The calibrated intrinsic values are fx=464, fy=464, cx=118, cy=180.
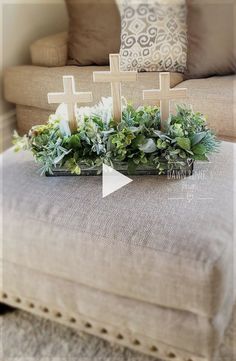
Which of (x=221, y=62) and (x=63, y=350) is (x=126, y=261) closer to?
(x=63, y=350)

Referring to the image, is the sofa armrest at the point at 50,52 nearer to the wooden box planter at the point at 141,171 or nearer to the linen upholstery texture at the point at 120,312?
the wooden box planter at the point at 141,171

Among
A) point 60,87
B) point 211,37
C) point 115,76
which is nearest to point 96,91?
point 60,87

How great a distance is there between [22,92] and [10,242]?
111 cm

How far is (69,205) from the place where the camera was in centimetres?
99

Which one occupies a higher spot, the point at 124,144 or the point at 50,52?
the point at 50,52

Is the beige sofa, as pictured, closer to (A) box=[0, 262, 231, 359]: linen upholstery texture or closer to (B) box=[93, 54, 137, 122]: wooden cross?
(B) box=[93, 54, 137, 122]: wooden cross

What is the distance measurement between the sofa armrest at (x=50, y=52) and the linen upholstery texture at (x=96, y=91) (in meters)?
0.06

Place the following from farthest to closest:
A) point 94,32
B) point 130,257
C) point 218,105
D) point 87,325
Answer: point 94,32
point 218,105
point 87,325
point 130,257

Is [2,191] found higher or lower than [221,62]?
lower

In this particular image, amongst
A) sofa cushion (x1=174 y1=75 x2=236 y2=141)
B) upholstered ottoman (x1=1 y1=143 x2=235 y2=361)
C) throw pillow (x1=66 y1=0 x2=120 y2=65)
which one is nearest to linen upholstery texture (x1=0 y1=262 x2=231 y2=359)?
upholstered ottoman (x1=1 y1=143 x2=235 y2=361)

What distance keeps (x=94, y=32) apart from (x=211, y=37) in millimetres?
503

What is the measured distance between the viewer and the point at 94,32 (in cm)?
199

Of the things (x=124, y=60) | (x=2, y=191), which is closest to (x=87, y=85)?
(x=124, y=60)

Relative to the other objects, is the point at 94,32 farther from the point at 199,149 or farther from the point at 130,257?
the point at 130,257
